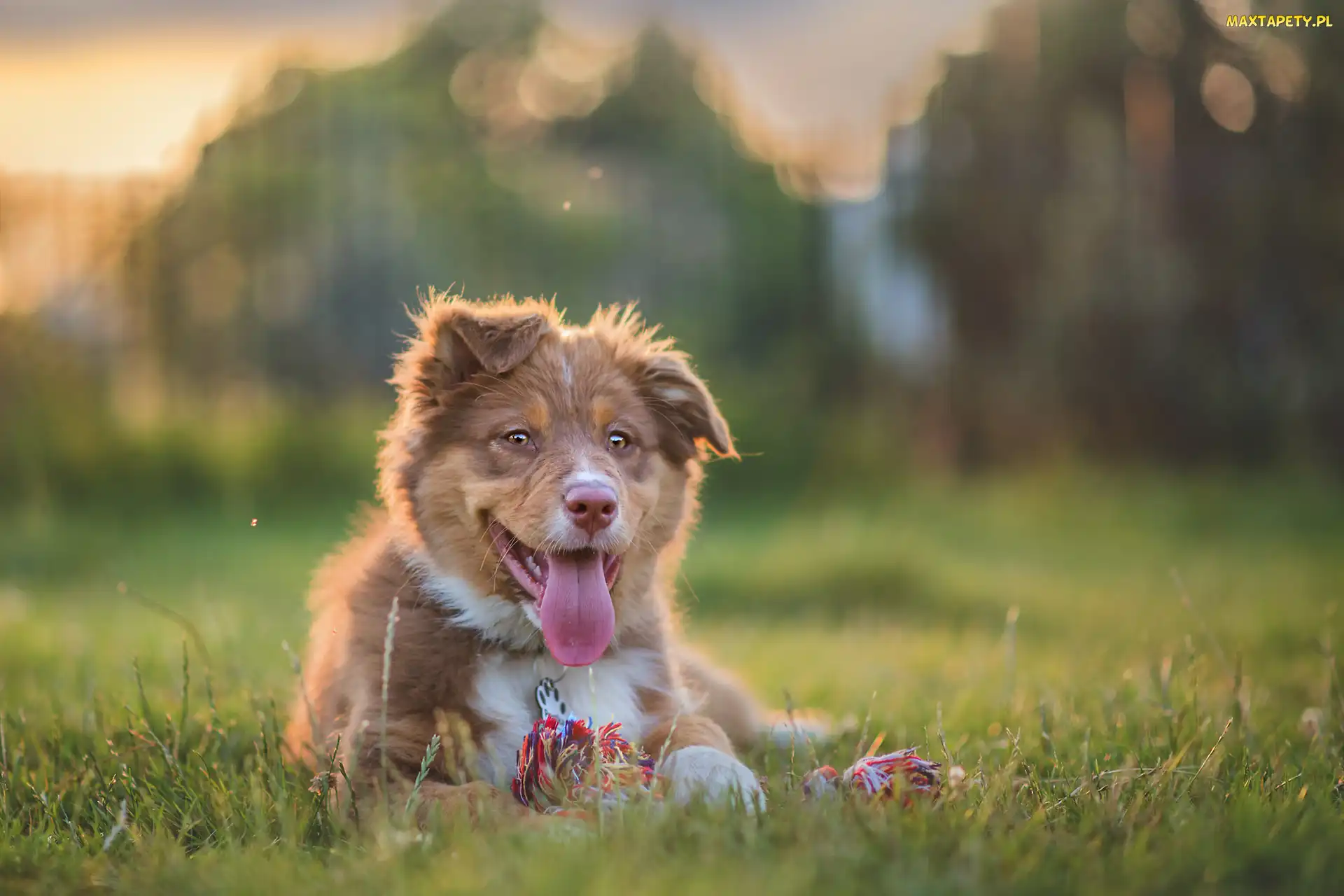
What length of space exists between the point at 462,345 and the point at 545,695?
47.4 inches

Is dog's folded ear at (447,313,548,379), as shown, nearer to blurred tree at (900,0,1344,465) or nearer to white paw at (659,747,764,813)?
white paw at (659,747,764,813)

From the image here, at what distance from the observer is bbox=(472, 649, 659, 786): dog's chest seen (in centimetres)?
346

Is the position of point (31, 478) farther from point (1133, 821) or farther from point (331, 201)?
point (1133, 821)

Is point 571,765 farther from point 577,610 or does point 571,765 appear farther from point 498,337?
point 498,337

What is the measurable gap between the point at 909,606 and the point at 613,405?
656cm

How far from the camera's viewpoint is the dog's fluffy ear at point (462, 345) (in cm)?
376

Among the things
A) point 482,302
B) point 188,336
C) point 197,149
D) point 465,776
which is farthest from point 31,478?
point 465,776

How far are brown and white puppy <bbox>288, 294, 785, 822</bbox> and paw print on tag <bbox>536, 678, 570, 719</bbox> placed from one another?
0.01 meters

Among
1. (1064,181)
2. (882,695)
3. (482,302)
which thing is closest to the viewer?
(482,302)

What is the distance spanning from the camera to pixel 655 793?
3115mm

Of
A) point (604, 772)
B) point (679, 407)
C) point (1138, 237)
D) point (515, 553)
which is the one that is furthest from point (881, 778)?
point (1138, 237)

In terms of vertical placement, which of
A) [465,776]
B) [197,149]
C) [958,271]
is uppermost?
[197,149]

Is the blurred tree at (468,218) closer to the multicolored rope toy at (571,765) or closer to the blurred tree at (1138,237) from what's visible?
the blurred tree at (1138,237)

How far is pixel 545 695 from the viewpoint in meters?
3.61
